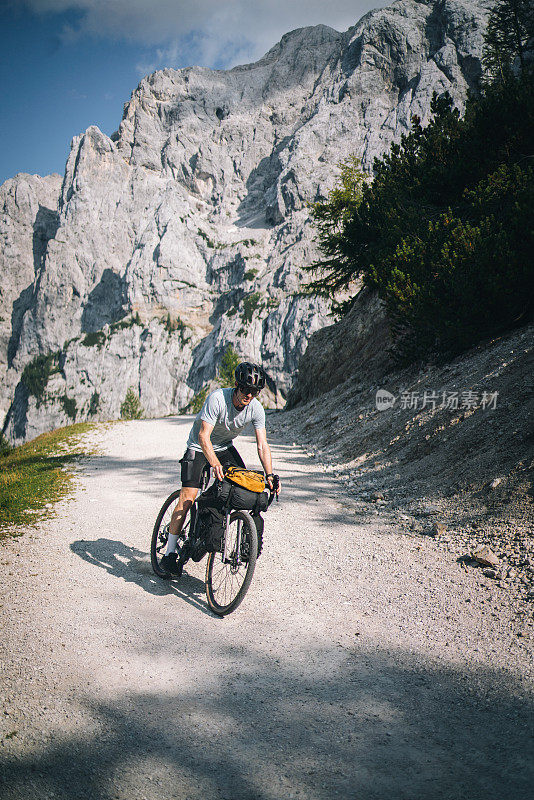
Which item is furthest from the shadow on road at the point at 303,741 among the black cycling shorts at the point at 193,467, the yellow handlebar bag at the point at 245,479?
the black cycling shorts at the point at 193,467

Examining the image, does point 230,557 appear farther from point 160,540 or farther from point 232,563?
point 160,540

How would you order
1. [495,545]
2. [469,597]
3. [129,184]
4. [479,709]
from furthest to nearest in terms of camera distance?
[129,184] → [495,545] → [469,597] → [479,709]

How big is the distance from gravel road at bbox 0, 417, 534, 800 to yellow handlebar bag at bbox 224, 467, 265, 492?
118cm

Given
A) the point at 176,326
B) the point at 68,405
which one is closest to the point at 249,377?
the point at 176,326

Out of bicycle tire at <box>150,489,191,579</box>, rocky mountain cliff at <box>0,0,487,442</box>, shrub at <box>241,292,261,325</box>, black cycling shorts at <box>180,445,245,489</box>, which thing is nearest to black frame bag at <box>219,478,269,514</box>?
black cycling shorts at <box>180,445,245,489</box>

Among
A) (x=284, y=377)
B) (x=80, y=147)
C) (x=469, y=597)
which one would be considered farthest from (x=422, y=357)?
(x=80, y=147)

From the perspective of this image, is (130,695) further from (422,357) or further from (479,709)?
(422,357)

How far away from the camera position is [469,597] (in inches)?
168

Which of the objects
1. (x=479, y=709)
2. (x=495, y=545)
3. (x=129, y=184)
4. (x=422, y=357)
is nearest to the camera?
(x=479, y=709)

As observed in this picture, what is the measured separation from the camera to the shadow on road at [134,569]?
4.59 meters

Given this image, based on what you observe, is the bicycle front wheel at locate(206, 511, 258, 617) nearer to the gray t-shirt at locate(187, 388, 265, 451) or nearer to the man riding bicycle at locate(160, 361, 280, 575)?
the man riding bicycle at locate(160, 361, 280, 575)

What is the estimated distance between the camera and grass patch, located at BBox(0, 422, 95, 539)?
6.83 m

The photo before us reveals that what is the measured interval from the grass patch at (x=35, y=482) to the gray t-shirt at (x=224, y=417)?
3.55 m

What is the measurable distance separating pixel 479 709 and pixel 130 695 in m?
2.35
